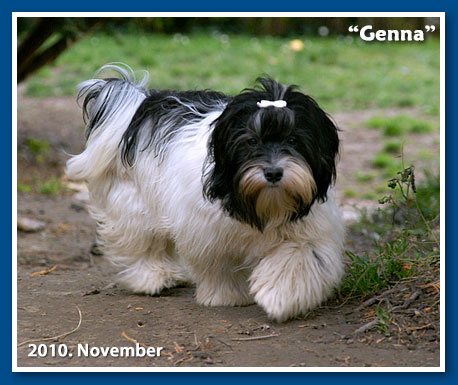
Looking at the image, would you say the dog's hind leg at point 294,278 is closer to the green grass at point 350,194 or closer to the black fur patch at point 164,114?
the black fur patch at point 164,114

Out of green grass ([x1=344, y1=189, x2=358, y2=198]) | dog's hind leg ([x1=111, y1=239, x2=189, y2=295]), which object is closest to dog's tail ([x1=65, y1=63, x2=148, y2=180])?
dog's hind leg ([x1=111, y1=239, x2=189, y2=295])

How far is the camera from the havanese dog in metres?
3.92

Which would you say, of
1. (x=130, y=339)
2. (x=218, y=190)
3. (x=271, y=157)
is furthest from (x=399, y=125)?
(x=130, y=339)

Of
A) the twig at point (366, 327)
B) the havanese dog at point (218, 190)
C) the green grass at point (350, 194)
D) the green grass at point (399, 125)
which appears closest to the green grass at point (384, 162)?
the green grass at point (399, 125)

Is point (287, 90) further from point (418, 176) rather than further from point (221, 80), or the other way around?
point (221, 80)

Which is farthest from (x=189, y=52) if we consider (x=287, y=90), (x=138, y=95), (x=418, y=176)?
(x=287, y=90)

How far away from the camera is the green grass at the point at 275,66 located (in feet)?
37.3

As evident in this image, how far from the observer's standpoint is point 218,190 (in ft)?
13.5

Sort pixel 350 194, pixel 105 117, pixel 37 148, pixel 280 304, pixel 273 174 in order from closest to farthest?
pixel 273 174, pixel 280 304, pixel 105 117, pixel 350 194, pixel 37 148

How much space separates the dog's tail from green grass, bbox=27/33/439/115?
18.4 feet

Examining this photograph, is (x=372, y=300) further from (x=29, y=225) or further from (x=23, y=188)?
(x=23, y=188)

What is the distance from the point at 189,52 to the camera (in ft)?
42.1

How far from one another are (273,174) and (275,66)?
28.7 ft

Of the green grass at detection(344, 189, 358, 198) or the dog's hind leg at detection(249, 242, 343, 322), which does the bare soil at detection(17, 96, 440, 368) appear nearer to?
the dog's hind leg at detection(249, 242, 343, 322)
